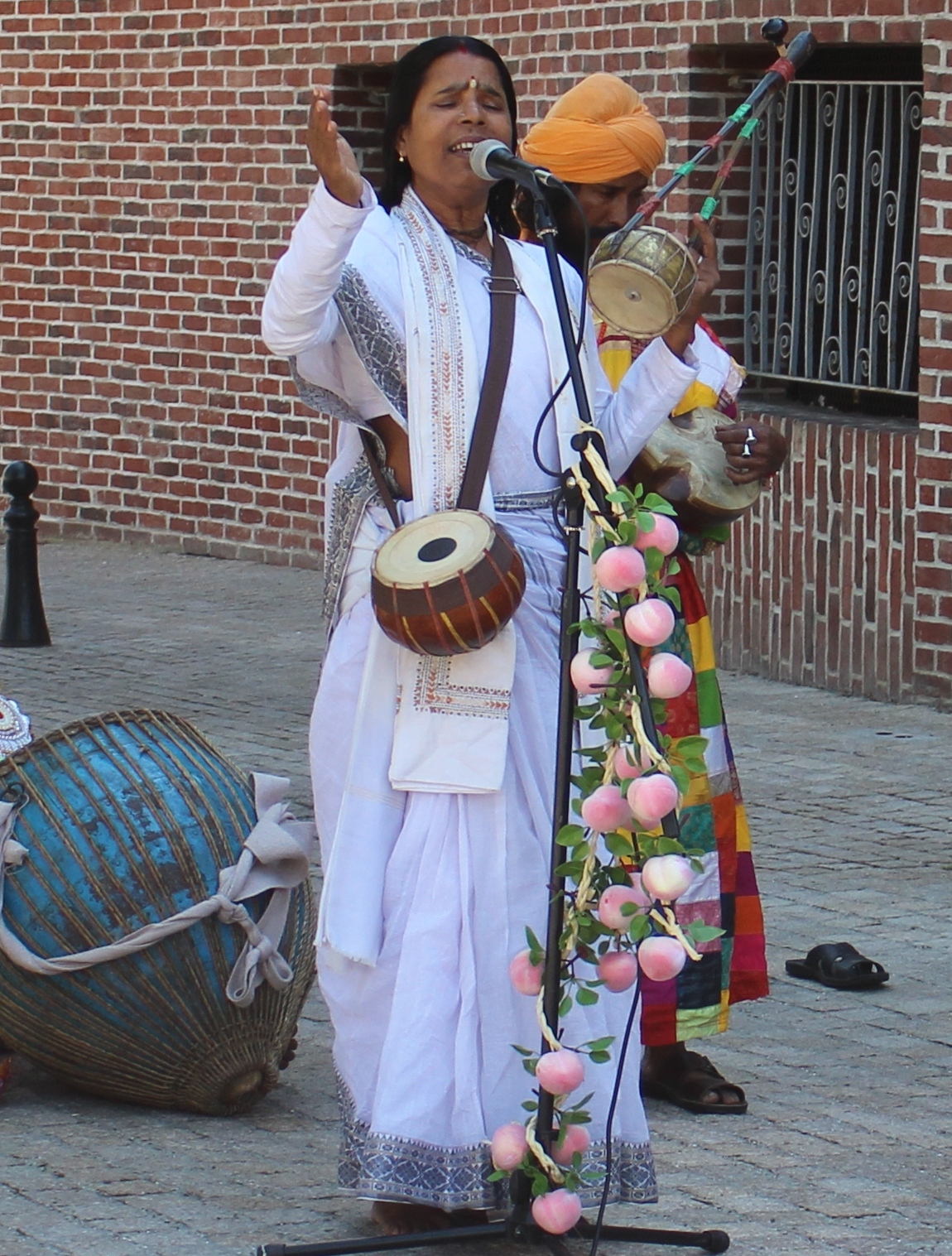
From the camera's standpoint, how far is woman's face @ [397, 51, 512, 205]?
4105 millimetres

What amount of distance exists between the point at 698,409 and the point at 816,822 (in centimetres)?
277

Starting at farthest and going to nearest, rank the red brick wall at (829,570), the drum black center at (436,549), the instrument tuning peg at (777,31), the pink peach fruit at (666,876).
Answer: the red brick wall at (829,570)
the instrument tuning peg at (777,31)
the drum black center at (436,549)
the pink peach fruit at (666,876)

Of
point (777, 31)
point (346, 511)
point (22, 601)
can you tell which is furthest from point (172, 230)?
point (346, 511)

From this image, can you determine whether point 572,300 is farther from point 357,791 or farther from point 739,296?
point 739,296

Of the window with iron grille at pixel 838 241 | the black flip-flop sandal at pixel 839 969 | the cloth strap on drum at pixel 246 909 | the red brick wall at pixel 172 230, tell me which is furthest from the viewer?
the red brick wall at pixel 172 230

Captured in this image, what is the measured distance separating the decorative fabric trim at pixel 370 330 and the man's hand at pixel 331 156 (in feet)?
0.78

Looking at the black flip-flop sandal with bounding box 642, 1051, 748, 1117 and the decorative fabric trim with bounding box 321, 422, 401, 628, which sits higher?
the decorative fabric trim with bounding box 321, 422, 401, 628

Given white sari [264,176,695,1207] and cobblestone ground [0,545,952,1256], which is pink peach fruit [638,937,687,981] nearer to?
white sari [264,176,695,1207]

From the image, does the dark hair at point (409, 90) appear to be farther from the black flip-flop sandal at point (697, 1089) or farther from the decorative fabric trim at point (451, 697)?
the black flip-flop sandal at point (697, 1089)

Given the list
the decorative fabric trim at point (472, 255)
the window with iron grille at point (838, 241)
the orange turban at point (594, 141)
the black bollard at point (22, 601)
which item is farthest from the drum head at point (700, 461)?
the black bollard at point (22, 601)

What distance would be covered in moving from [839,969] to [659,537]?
2.30 metres

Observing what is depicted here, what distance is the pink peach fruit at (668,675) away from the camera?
367 centimetres

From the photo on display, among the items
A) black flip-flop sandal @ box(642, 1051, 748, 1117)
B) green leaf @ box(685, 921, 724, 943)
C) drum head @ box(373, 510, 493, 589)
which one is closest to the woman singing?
drum head @ box(373, 510, 493, 589)

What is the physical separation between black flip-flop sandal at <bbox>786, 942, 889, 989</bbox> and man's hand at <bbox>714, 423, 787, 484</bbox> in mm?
1477
